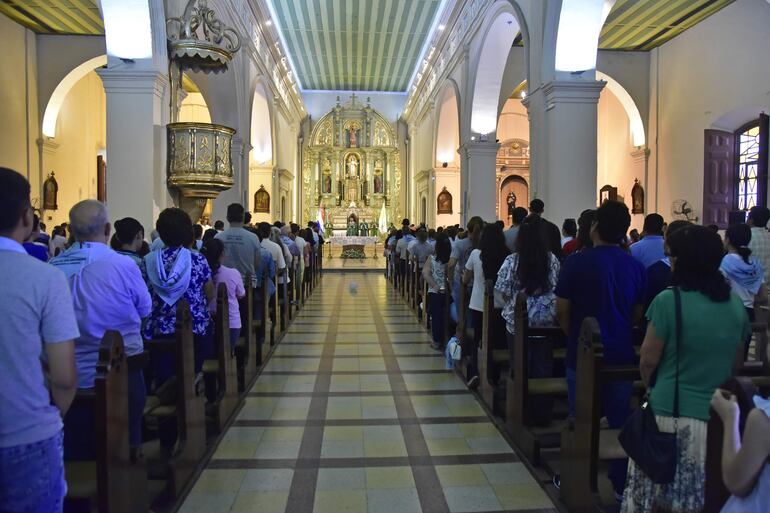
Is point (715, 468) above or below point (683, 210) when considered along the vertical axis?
below

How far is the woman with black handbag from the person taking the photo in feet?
7.07

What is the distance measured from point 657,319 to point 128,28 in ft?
24.8

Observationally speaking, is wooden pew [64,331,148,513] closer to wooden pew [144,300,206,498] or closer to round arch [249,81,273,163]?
wooden pew [144,300,206,498]

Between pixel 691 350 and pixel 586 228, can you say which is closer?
pixel 691 350

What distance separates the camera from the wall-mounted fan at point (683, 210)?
1267cm

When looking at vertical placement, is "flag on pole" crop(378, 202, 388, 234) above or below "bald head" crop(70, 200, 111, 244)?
above

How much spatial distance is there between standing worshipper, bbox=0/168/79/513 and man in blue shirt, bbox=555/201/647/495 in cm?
227

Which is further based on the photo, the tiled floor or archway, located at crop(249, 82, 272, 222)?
archway, located at crop(249, 82, 272, 222)

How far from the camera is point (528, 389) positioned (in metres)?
3.89

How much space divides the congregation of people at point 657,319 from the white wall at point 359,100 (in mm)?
23316

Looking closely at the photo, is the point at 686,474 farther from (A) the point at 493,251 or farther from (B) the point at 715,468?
(A) the point at 493,251

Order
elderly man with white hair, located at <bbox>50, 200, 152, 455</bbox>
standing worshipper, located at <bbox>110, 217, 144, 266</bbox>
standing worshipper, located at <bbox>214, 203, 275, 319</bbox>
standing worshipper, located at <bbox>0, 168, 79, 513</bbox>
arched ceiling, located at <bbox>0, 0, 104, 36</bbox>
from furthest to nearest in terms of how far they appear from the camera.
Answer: arched ceiling, located at <bbox>0, 0, 104, 36</bbox>
standing worshipper, located at <bbox>214, 203, 275, 319</bbox>
standing worshipper, located at <bbox>110, 217, 144, 266</bbox>
elderly man with white hair, located at <bbox>50, 200, 152, 455</bbox>
standing worshipper, located at <bbox>0, 168, 79, 513</bbox>

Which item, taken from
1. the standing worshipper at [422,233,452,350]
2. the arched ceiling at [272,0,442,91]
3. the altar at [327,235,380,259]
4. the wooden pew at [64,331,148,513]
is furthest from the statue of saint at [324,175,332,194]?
the wooden pew at [64,331,148,513]

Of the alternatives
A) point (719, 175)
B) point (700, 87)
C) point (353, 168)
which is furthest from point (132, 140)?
point (353, 168)
